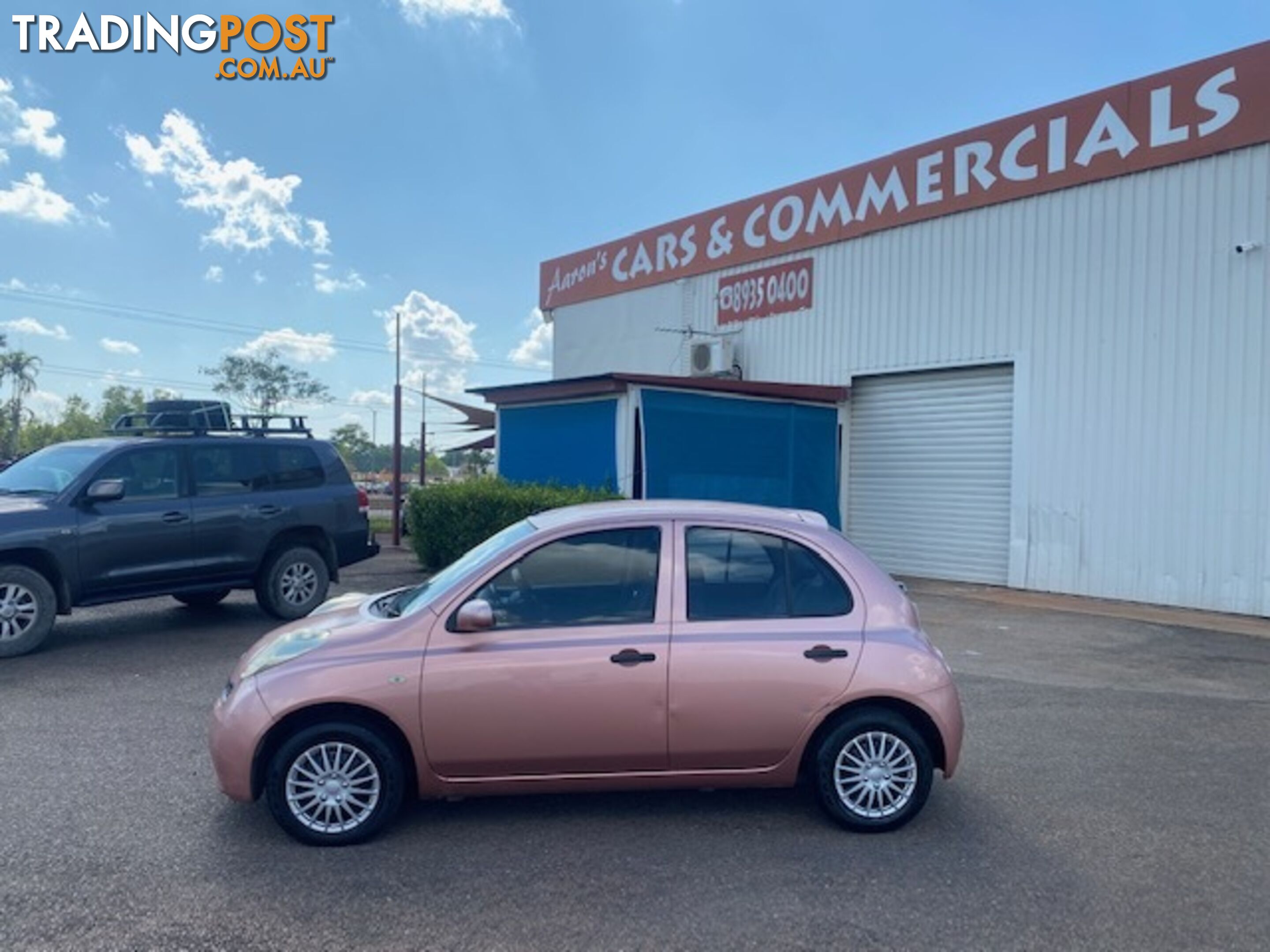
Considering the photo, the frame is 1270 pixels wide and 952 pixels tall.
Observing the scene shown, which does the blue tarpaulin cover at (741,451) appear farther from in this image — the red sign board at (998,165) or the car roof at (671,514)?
the car roof at (671,514)

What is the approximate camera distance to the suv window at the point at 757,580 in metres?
4.68

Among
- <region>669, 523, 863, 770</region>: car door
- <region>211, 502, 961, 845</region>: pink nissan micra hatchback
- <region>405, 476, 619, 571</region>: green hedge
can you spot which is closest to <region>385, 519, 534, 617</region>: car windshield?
<region>211, 502, 961, 845</region>: pink nissan micra hatchback

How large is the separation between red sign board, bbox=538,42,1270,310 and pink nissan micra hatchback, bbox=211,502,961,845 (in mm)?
11173

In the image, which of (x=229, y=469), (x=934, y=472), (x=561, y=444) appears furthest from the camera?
(x=934, y=472)

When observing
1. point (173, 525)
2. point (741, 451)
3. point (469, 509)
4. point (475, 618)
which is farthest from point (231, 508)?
point (741, 451)

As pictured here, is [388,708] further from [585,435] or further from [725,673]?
[585,435]

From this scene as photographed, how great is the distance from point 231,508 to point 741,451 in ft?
27.1

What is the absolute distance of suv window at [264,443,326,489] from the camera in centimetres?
1005

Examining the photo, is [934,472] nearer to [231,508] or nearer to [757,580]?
[231,508]

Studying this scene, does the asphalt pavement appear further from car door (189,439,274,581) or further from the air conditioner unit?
the air conditioner unit

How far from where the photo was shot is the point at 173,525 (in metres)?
9.13

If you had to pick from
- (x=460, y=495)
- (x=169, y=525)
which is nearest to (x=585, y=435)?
(x=460, y=495)

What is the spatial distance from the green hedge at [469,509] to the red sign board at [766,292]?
6.91m

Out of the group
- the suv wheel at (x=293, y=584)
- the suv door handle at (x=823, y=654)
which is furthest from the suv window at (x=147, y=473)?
the suv door handle at (x=823, y=654)
